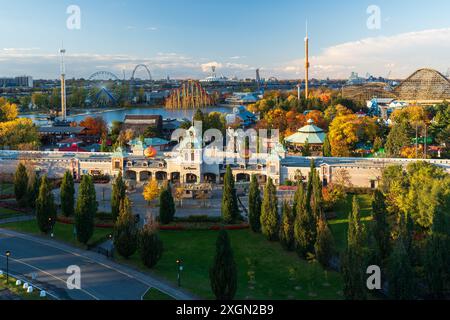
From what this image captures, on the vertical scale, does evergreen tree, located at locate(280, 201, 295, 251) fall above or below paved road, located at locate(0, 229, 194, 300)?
above

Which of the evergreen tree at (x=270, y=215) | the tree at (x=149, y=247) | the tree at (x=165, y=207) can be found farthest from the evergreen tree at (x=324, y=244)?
the tree at (x=165, y=207)

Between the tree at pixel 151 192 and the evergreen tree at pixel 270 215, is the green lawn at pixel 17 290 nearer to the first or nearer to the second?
the evergreen tree at pixel 270 215

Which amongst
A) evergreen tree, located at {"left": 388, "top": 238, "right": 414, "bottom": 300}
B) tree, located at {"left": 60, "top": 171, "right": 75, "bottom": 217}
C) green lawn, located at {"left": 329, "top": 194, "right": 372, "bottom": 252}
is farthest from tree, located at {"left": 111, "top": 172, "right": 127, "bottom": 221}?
evergreen tree, located at {"left": 388, "top": 238, "right": 414, "bottom": 300}

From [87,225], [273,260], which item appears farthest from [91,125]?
[273,260]

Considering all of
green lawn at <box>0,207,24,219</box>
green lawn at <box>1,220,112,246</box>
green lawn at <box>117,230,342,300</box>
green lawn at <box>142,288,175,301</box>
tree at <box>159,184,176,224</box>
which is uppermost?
tree at <box>159,184,176,224</box>

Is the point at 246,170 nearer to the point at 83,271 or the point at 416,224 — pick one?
the point at 416,224

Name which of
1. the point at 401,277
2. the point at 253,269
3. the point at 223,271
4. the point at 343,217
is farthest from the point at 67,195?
the point at 401,277

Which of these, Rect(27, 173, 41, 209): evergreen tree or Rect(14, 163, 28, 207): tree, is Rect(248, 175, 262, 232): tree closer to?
Rect(27, 173, 41, 209): evergreen tree
